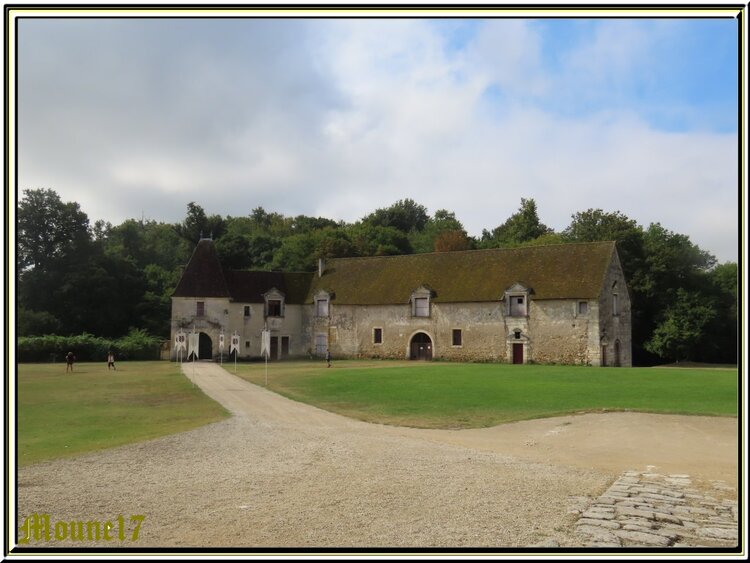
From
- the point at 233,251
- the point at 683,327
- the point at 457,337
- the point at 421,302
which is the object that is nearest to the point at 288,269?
the point at 233,251

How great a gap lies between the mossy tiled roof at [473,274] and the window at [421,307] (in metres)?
0.69

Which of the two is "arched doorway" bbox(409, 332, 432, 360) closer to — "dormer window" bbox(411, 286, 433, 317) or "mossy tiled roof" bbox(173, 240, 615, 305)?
"dormer window" bbox(411, 286, 433, 317)

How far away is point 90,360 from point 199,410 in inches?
1241

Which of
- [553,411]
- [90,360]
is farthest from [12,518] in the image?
[90,360]

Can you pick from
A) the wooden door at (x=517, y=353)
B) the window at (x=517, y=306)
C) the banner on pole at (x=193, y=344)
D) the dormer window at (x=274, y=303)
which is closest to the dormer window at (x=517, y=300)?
the window at (x=517, y=306)

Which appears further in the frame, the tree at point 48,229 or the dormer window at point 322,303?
the tree at point 48,229

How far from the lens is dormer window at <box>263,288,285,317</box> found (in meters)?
47.7

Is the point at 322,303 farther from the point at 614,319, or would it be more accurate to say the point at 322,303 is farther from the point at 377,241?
the point at 377,241

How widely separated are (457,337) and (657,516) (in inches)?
1328

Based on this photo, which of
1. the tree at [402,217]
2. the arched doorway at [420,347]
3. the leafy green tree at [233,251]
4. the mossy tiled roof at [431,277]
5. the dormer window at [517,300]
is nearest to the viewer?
the mossy tiled roof at [431,277]

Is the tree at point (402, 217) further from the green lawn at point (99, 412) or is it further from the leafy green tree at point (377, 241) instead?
the green lawn at point (99, 412)

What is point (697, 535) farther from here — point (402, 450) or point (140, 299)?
point (140, 299)

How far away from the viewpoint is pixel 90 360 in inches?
1788

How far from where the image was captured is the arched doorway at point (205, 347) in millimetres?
46650
